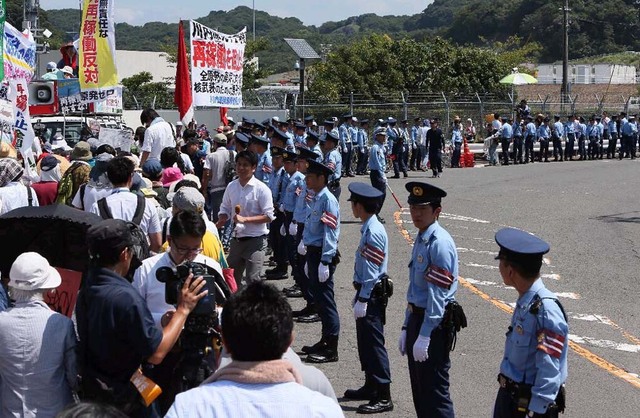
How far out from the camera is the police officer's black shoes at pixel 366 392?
8.05m

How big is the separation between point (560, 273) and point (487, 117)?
24377 millimetres

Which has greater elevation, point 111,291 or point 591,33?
point 591,33

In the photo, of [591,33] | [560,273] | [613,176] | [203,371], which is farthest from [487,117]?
[591,33]

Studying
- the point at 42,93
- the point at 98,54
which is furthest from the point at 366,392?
the point at 42,93

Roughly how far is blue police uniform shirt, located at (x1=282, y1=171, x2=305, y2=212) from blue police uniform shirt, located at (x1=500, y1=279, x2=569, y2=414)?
289 inches

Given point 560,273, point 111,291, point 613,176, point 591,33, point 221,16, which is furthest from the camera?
point 221,16

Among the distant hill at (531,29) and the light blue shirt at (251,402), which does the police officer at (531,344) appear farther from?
the distant hill at (531,29)

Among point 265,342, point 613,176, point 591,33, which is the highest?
point 591,33

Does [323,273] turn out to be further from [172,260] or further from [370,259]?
[172,260]

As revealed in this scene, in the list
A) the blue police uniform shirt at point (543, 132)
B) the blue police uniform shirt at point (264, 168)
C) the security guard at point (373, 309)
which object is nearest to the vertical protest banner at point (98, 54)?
the blue police uniform shirt at point (264, 168)

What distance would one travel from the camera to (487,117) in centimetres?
3794

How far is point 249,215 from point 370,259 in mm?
Result: 2587

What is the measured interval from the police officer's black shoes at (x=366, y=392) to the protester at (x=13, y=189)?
3.45 metres

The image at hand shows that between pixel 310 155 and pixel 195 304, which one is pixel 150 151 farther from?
pixel 195 304
